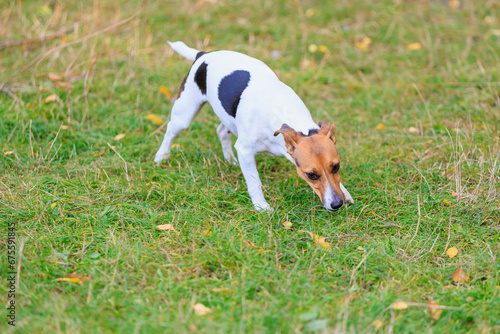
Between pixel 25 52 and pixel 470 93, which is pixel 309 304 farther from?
pixel 25 52

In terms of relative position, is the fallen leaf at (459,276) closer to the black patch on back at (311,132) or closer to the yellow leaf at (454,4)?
the black patch on back at (311,132)

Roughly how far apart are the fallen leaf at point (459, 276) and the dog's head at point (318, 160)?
1.00 meters

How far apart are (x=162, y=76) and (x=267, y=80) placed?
297 cm

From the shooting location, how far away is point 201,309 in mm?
3225

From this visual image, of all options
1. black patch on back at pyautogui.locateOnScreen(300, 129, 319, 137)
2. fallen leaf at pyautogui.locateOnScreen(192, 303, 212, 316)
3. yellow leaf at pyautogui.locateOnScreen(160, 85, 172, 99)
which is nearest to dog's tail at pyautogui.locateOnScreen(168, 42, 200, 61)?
yellow leaf at pyautogui.locateOnScreen(160, 85, 172, 99)

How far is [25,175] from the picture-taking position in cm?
504

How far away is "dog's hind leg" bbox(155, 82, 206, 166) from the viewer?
5.23m

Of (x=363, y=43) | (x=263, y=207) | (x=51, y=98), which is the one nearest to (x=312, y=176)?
(x=263, y=207)

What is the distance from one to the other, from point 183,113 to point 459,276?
315cm

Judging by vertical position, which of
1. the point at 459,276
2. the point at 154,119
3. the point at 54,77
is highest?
the point at 459,276

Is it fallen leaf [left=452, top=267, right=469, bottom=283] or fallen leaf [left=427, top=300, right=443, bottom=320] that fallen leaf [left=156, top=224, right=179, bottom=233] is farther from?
fallen leaf [left=452, top=267, right=469, bottom=283]

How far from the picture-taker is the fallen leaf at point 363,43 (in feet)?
26.9

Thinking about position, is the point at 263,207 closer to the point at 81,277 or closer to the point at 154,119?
the point at 81,277

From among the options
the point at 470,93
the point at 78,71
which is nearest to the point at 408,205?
the point at 470,93
